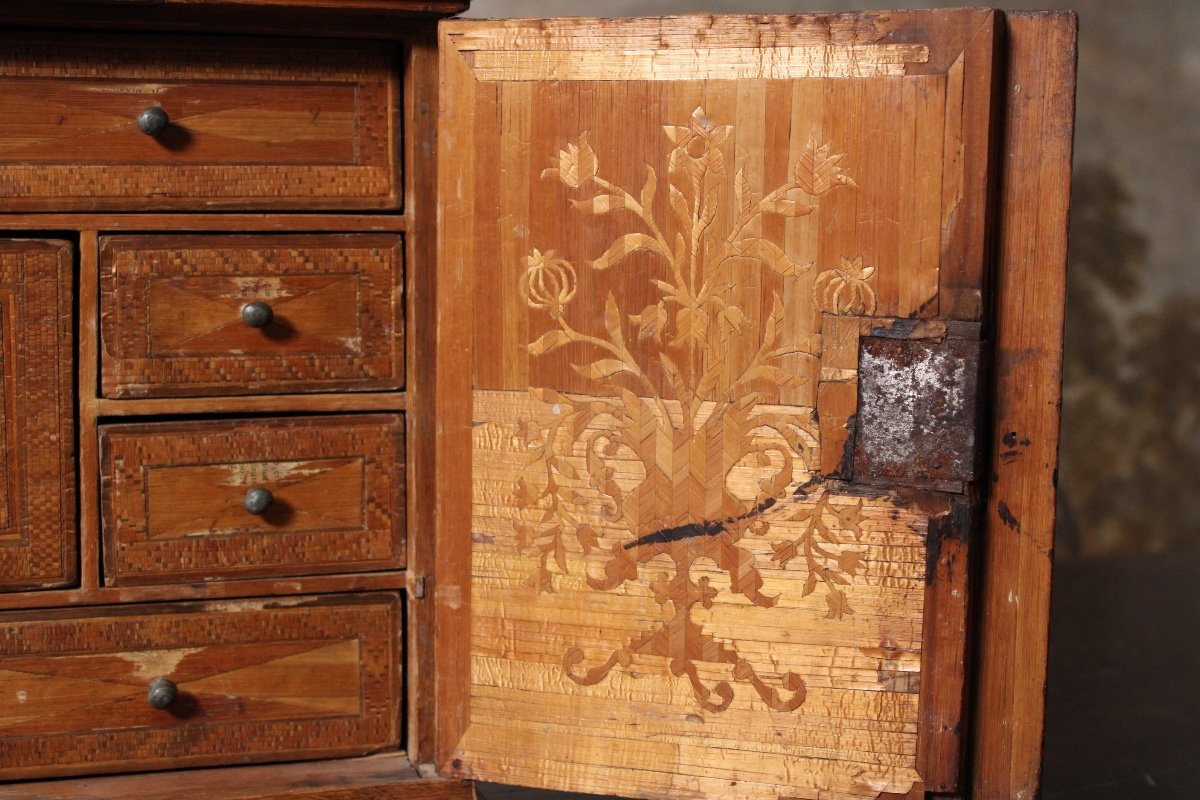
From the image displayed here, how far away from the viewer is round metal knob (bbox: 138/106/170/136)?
132 centimetres

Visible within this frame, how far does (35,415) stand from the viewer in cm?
134

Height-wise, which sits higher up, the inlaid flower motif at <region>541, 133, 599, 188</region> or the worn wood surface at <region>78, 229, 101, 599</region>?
the inlaid flower motif at <region>541, 133, 599, 188</region>

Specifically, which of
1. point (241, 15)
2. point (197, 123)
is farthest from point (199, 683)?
point (241, 15)

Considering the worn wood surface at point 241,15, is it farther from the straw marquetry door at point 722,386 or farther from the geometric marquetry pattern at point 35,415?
the geometric marquetry pattern at point 35,415

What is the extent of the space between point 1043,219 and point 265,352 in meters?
0.78

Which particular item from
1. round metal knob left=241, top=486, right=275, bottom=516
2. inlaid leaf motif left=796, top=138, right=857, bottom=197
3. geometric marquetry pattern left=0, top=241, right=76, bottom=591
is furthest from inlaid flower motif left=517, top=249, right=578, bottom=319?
geometric marquetry pattern left=0, top=241, right=76, bottom=591

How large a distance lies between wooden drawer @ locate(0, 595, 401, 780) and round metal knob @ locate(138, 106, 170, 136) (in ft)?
1.62

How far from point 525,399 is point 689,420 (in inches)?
6.5

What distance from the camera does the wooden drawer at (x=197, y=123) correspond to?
132 centimetres

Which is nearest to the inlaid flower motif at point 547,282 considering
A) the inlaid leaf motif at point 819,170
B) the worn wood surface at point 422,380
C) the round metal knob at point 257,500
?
the worn wood surface at point 422,380

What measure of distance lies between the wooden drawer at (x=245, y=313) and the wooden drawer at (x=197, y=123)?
0.05m

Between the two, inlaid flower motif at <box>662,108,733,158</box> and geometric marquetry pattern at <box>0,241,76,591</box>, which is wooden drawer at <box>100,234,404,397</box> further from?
inlaid flower motif at <box>662,108,733,158</box>

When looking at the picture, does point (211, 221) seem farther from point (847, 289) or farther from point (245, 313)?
point (847, 289)

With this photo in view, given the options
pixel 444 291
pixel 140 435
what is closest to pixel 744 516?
pixel 444 291
